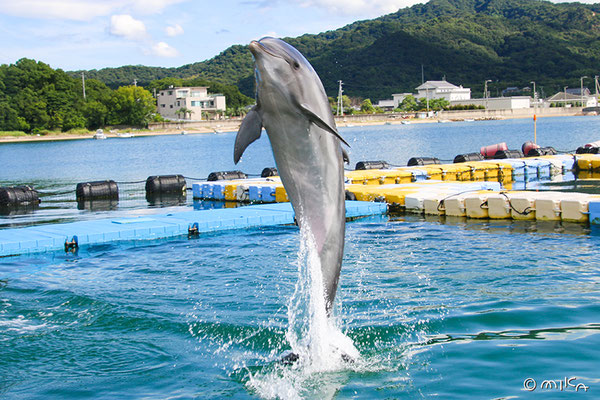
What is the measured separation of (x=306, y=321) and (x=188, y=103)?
134738mm

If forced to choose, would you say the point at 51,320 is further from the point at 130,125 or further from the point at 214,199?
the point at 130,125

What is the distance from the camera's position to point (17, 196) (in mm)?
23938

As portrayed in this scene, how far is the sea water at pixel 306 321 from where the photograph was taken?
5.95 metres

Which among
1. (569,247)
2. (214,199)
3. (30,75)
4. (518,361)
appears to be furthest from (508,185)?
(30,75)

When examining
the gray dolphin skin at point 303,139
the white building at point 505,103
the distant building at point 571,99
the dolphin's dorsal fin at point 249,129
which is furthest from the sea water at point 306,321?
the distant building at point 571,99

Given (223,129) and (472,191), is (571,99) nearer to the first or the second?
(223,129)

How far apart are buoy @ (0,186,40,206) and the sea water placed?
40.7 feet

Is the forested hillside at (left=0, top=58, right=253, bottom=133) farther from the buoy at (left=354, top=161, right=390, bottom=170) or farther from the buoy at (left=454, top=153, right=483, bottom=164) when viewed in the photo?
the buoy at (left=454, top=153, right=483, bottom=164)

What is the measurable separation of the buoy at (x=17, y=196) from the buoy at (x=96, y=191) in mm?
1734

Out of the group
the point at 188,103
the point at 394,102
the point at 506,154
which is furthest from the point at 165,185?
the point at 394,102

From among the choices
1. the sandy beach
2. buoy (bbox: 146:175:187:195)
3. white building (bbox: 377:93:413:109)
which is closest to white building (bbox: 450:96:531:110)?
the sandy beach

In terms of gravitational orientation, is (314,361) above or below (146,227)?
below

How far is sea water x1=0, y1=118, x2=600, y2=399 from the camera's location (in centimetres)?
595

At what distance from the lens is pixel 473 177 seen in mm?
24906
